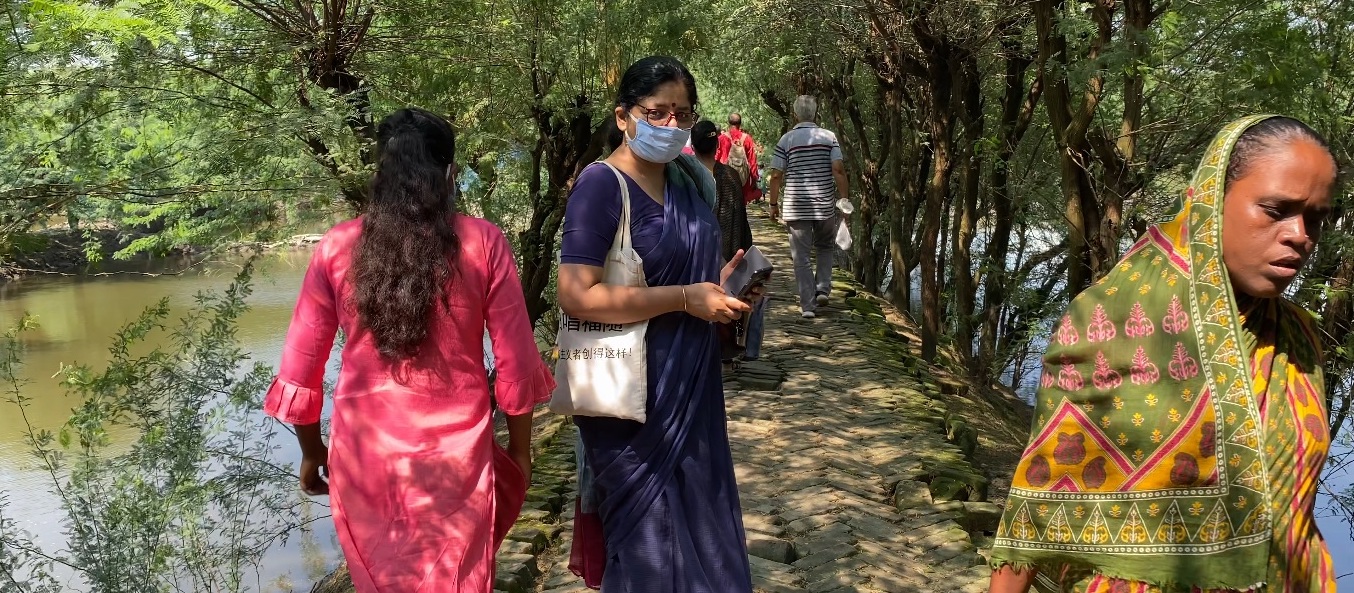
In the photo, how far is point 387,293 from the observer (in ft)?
8.97

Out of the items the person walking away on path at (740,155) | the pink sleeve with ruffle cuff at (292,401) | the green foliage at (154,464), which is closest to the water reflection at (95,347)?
the green foliage at (154,464)

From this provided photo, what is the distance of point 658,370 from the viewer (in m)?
3.00

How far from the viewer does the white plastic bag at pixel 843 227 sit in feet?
31.0

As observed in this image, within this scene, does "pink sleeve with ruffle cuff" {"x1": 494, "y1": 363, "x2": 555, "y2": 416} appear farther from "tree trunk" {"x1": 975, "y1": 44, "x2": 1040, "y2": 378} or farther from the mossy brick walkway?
"tree trunk" {"x1": 975, "y1": 44, "x2": 1040, "y2": 378}

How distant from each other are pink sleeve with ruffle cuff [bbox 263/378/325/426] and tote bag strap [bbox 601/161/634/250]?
849 millimetres

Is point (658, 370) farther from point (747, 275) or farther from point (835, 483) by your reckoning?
point (835, 483)

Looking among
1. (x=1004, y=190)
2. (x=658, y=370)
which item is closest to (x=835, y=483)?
(x=658, y=370)

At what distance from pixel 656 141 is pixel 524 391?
75 centimetres

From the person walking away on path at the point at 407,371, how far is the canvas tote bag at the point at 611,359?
165mm

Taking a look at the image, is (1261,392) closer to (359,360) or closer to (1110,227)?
(359,360)

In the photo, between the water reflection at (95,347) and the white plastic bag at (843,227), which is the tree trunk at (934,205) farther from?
the water reflection at (95,347)

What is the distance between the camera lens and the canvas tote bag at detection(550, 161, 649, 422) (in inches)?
115

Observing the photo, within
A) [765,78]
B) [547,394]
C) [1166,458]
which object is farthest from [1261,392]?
[765,78]

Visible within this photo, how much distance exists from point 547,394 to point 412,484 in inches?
17.1
